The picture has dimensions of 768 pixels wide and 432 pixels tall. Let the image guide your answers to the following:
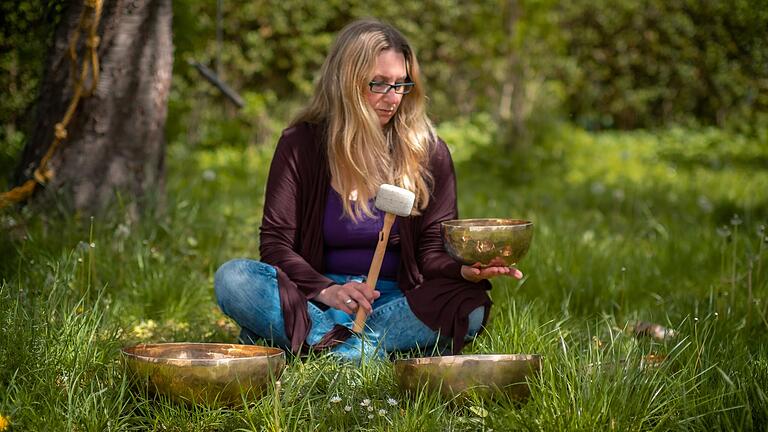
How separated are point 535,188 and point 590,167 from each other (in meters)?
1.01

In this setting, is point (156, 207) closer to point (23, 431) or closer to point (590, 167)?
point (23, 431)

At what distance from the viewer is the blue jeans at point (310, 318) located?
274 cm

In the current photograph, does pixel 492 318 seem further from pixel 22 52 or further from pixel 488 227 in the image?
pixel 22 52

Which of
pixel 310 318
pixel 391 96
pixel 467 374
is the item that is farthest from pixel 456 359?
pixel 391 96

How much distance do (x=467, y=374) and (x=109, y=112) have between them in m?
2.15

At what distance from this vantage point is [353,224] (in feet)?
9.83

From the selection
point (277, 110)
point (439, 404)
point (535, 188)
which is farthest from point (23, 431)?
point (277, 110)

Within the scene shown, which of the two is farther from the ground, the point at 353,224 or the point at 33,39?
the point at 33,39

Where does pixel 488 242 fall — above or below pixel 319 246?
above

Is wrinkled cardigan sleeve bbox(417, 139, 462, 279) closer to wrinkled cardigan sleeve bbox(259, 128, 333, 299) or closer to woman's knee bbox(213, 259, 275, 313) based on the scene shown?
wrinkled cardigan sleeve bbox(259, 128, 333, 299)

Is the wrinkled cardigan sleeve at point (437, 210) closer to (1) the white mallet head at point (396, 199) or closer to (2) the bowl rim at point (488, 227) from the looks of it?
(2) the bowl rim at point (488, 227)

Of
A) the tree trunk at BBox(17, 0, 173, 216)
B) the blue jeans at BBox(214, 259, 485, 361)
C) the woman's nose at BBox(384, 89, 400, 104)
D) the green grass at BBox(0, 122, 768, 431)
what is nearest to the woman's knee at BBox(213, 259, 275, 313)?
the blue jeans at BBox(214, 259, 485, 361)

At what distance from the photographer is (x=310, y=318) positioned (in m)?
2.81

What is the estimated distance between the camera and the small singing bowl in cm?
222
